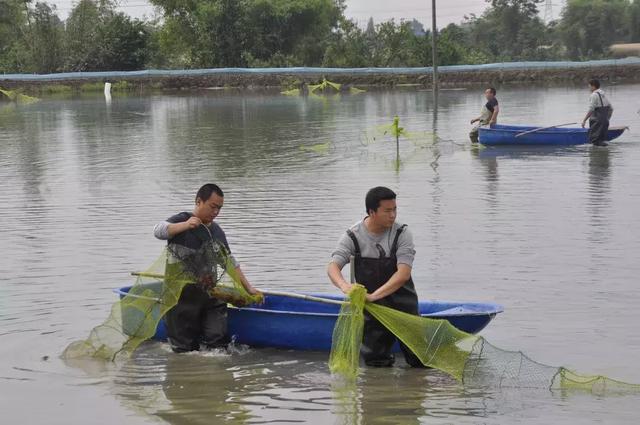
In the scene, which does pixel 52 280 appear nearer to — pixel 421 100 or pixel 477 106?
pixel 477 106

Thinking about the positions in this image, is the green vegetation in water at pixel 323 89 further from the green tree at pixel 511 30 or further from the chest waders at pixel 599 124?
the chest waders at pixel 599 124

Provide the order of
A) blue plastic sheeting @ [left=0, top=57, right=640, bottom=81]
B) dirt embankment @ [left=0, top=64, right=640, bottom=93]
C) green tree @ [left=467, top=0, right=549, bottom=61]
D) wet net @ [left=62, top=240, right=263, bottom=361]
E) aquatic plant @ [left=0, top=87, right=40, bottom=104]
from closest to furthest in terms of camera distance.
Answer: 1. wet net @ [left=62, top=240, right=263, bottom=361]
2. aquatic plant @ [left=0, top=87, right=40, bottom=104]
3. dirt embankment @ [left=0, top=64, right=640, bottom=93]
4. blue plastic sheeting @ [left=0, top=57, right=640, bottom=81]
5. green tree @ [left=467, top=0, right=549, bottom=61]

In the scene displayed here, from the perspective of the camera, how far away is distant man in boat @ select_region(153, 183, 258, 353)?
28.3 feet

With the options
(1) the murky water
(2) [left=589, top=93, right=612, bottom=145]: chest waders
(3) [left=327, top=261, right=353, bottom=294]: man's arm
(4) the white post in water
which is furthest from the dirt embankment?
(3) [left=327, top=261, right=353, bottom=294]: man's arm

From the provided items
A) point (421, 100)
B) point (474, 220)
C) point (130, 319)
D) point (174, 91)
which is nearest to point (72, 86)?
point (174, 91)

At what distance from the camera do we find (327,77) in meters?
62.0

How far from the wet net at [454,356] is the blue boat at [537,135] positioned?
16.4 metres

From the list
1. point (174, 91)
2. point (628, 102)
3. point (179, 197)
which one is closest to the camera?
point (179, 197)

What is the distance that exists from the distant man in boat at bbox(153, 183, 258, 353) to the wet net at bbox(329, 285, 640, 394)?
1.15 m

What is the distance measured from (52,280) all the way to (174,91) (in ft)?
167

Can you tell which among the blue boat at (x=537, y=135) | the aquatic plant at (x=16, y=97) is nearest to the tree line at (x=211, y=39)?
the aquatic plant at (x=16, y=97)

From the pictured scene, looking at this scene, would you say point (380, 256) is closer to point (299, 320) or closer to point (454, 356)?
point (454, 356)

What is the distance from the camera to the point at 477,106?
4109cm

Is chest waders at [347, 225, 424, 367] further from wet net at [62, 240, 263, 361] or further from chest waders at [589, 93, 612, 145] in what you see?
chest waders at [589, 93, 612, 145]
